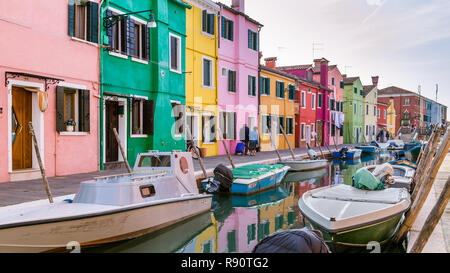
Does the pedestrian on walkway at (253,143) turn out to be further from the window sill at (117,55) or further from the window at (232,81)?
the window sill at (117,55)

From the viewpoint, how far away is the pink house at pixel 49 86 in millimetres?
10133

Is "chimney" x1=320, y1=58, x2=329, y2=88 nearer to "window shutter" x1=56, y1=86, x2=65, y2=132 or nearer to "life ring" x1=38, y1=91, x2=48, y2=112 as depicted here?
"window shutter" x1=56, y1=86, x2=65, y2=132

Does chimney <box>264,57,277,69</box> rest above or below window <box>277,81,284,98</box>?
above

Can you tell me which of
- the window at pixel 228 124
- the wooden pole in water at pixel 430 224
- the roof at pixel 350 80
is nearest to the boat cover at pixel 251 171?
the window at pixel 228 124

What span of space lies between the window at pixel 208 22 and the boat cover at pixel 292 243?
17.3 m

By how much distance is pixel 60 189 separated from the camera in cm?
915

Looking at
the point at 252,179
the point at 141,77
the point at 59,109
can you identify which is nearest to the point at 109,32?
the point at 141,77

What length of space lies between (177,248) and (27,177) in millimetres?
5374

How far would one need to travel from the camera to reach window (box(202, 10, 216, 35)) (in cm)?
2016

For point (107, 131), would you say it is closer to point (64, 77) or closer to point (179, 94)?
point (64, 77)

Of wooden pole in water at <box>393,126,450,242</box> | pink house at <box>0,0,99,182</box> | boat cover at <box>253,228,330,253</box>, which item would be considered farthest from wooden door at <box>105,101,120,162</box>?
boat cover at <box>253,228,330,253</box>

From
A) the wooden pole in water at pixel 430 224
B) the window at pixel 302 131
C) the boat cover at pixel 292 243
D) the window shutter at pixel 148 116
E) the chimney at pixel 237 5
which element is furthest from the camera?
the window at pixel 302 131

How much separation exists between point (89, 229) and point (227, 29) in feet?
58.1

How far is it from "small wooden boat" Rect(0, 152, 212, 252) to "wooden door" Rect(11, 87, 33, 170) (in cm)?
359
